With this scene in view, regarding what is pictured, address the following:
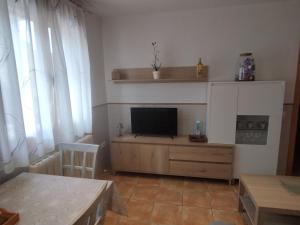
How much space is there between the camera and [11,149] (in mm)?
1479

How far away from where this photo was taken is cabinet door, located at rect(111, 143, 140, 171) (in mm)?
2951

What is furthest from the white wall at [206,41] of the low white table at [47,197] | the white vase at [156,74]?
the low white table at [47,197]

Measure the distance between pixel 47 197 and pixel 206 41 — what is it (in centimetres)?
274

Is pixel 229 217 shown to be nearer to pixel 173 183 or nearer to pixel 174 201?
pixel 174 201

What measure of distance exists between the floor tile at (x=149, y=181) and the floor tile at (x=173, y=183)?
0.08m

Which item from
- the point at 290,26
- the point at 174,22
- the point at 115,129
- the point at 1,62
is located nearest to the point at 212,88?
the point at 174,22

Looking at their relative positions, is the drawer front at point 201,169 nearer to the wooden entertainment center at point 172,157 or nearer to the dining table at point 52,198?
the wooden entertainment center at point 172,157

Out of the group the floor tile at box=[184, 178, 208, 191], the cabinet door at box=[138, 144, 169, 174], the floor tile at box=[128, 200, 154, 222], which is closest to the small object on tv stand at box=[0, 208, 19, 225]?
the floor tile at box=[128, 200, 154, 222]

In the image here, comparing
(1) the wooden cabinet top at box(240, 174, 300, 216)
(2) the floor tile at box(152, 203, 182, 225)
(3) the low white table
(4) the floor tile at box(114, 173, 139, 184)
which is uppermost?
(3) the low white table

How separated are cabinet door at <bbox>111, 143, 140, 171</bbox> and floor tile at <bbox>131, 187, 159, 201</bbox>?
0.39 m

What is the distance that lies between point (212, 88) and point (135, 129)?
133 centimetres

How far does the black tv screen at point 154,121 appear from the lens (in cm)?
299

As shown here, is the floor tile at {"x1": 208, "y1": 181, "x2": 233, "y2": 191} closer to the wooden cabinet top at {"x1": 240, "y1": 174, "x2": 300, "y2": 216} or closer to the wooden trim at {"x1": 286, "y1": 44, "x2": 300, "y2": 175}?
the wooden cabinet top at {"x1": 240, "y1": 174, "x2": 300, "y2": 216}

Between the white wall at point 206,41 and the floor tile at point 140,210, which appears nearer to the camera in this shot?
the floor tile at point 140,210
